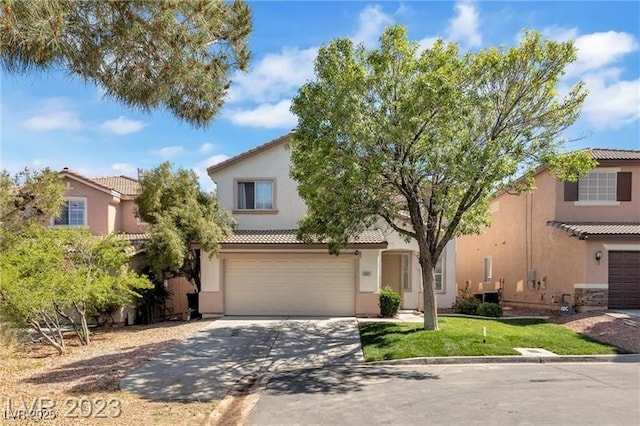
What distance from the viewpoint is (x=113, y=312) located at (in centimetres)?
1702

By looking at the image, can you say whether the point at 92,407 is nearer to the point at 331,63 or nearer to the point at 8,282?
the point at 8,282

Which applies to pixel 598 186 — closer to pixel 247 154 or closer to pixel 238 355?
pixel 247 154

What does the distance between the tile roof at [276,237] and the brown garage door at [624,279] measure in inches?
340

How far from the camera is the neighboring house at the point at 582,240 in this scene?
1725 centimetres

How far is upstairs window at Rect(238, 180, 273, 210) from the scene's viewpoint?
19.8m

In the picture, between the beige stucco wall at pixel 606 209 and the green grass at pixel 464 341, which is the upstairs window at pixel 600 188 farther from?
the green grass at pixel 464 341

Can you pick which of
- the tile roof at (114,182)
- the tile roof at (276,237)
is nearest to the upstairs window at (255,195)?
the tile roof at (276,237)

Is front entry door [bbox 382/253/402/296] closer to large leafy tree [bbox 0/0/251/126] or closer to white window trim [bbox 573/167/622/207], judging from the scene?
white window trim [bbox 573/167/622/207]

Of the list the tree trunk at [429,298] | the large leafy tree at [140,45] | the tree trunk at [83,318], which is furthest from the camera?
the tree trunk at [429,298]

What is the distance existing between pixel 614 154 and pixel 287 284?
566 inches

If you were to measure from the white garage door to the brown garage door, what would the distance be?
32.0 feet

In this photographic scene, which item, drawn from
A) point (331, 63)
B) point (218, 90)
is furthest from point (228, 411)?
point (331, 63)

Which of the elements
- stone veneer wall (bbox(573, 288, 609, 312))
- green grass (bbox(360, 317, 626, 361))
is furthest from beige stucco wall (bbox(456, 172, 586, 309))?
green grass (bbox(360, 317, 626, 361))

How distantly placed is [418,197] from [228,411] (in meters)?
7.73
